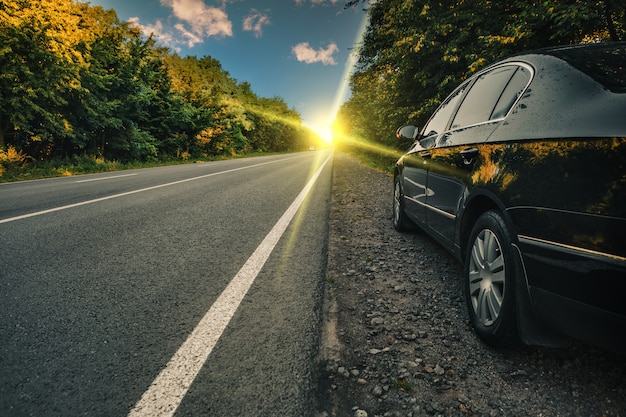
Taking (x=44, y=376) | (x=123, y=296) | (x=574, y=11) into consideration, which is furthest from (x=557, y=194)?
(x=574, y=11)

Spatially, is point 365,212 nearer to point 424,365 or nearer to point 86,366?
point 424,365

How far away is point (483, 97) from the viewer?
2600mm


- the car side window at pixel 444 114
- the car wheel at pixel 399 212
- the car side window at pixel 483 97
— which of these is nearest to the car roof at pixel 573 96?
the car side window at pixel 483 97

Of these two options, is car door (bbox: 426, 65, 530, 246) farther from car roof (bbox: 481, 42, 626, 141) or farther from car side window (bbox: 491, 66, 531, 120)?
car roof (bbox: 481, 42, 626, 141)

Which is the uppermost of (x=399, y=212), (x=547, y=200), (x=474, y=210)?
(x=547, y=200)

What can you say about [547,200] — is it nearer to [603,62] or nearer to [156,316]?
[603,62]

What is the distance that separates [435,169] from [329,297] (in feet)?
4.90

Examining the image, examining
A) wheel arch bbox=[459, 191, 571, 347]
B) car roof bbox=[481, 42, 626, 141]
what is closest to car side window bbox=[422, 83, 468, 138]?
car roof bbox=[481, 42, 626, 141]

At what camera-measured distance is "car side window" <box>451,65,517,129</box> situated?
91.7 inches

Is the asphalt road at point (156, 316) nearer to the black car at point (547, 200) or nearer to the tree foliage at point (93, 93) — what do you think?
the black car at point (547, 200)

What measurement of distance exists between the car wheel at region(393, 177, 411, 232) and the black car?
1.73m

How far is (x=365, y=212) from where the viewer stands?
18.9ft

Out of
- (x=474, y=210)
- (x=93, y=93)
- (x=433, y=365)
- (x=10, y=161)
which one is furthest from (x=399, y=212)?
(x=93, y=93)

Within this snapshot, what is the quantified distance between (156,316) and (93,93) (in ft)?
64.8
